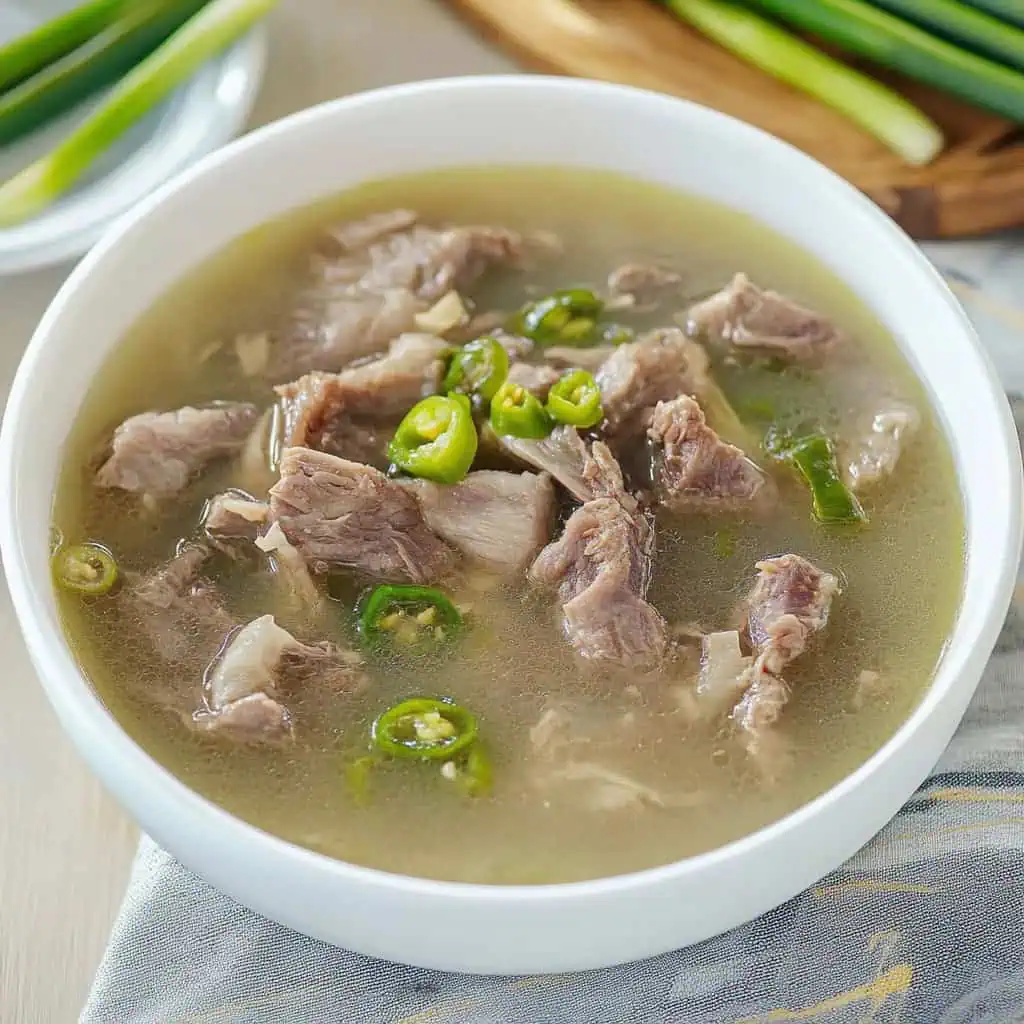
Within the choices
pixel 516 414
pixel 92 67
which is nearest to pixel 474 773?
pixel 516 414

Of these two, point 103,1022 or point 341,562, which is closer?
point 103,1022

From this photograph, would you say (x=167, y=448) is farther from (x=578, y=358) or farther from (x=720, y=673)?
(x=720, y=673)

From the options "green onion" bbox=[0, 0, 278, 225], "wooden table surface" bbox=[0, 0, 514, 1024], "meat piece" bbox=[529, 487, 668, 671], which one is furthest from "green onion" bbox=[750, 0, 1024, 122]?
"wooden table surface" bbox=[0, 0, 514, 1024]

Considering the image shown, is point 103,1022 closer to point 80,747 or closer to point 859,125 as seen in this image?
point 80,747

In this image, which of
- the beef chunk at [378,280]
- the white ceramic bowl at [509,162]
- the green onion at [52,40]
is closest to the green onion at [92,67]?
the green onion at [52,40]

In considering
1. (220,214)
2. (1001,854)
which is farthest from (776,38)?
(1001,854)

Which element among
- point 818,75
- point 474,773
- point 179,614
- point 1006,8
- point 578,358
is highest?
point 1006,8

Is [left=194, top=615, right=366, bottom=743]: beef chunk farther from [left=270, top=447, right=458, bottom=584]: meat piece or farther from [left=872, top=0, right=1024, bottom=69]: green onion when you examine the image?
[left=872, top=0, right=1024, bottom=69]: green onion
